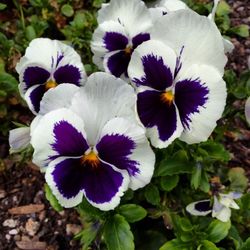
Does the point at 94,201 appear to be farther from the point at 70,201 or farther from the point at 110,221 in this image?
the point at 110,221

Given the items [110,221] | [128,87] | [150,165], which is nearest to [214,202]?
[110,221]

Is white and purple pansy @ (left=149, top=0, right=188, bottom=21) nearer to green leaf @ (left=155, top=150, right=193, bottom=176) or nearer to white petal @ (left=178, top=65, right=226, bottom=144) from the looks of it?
→ white petal @ (left=178, top=65, right=226, bottom=144)

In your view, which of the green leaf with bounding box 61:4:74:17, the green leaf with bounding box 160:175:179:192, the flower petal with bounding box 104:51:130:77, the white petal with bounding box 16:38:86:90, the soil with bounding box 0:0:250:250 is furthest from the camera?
the green leaf with bounding box 61:4:74:17

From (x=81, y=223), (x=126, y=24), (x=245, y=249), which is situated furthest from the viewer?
(x=81, y=223)

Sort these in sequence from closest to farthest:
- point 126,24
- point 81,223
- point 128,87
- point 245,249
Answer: point 128,87
point 126,24
point 245,249
point 81,223

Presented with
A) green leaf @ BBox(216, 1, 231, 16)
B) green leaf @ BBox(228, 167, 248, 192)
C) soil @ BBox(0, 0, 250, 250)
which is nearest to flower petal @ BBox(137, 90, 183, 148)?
soil @ BBox(0, 0, 250, 250)

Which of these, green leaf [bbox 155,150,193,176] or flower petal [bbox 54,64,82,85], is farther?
green leaf [bbox 155,150,193,176]

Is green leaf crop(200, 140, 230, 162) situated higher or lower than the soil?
higher
